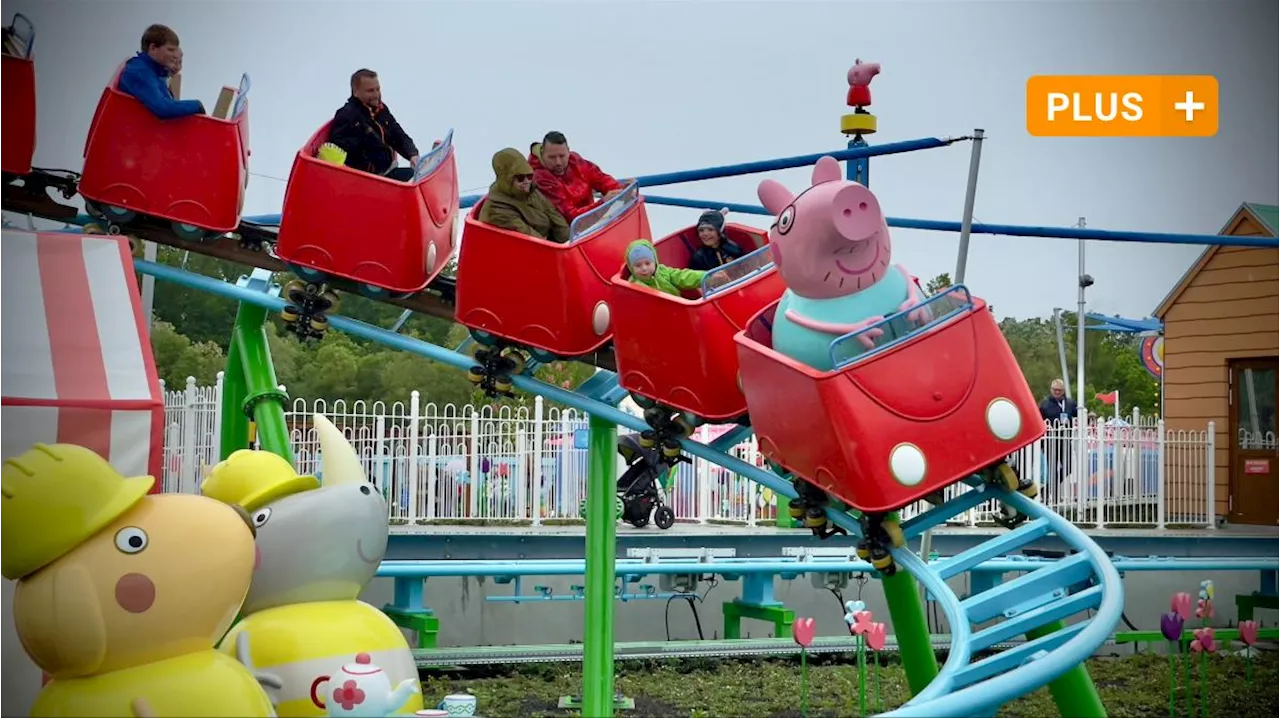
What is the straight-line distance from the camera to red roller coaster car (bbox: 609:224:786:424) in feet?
18.1

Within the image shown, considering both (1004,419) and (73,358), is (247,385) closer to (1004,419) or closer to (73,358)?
(73,358)

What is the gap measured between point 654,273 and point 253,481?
1.74 meters

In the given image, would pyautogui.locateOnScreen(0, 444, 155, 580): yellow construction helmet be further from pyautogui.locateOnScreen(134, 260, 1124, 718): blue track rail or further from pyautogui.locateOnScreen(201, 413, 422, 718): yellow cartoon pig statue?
pyautogui.locateOnScreen(134, 260, 1124, 718): blue track rail

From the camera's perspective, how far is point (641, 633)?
10.3 metres

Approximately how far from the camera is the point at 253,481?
482cm

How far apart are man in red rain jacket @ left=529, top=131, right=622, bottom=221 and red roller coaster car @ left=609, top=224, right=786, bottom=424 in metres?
0.81

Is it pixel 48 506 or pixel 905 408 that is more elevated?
pixel 905 408

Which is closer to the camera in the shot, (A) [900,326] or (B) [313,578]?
(B) [313,578]

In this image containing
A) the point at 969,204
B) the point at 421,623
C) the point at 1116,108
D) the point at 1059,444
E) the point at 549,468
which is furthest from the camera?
the point at 1059,444

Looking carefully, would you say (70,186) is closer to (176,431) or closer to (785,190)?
(785,190)

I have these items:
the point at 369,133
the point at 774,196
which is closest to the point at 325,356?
the point at 369,133

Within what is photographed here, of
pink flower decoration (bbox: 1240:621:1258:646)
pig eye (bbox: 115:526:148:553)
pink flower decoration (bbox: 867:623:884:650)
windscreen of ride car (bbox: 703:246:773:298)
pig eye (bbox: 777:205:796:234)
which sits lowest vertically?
pink flower decoration (bbox: 1240:621:1258:646)

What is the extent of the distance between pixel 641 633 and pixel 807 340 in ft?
18.9

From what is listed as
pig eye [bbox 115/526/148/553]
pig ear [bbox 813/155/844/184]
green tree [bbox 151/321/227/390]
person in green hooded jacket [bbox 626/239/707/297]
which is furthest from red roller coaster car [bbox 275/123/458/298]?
green tree [bbox 151/321/227/390]
